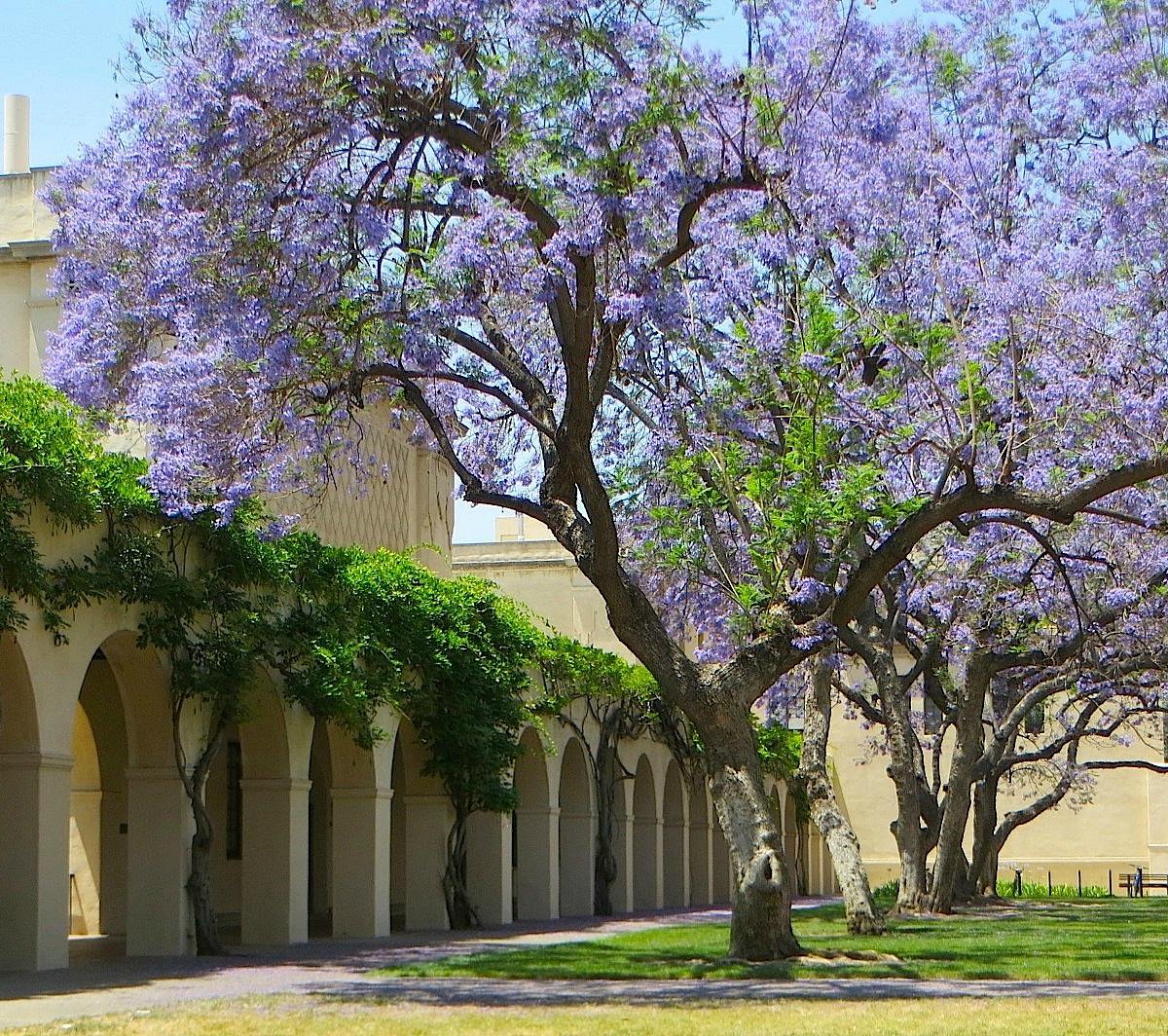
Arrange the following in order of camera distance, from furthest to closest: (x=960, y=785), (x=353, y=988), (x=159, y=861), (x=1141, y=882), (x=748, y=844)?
(x=1141, y=882), (x=960, y=785), (x=159, y=861), (x=748, y=844), (x=353, y=988)

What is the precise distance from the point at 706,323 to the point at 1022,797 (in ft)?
120

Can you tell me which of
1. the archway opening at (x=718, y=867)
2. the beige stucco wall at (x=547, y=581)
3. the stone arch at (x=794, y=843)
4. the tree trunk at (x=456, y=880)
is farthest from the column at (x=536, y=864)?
the beige stucco wall at (x=547, y=581)

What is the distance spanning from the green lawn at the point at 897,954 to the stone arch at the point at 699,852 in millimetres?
13523

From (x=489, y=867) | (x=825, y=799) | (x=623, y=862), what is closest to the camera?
(x=825, y=799)

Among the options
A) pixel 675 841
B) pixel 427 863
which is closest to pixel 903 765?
pixel 427 863

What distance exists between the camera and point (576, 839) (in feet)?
97.0

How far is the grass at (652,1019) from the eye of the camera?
10.6 m

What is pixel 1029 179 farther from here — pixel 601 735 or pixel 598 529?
pixel 601 735

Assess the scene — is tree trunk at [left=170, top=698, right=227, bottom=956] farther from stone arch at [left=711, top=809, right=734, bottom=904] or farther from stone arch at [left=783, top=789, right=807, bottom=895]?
stone arch at [left=783, top=789, right=807, bottom=895]

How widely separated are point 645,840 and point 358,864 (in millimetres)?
12741

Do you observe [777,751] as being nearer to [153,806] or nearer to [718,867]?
[718,867]

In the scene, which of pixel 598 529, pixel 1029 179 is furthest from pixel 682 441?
pixel 1029 179

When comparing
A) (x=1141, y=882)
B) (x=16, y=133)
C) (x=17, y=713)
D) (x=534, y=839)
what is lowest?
(x=1141, y=882)

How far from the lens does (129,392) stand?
14.6 meters
